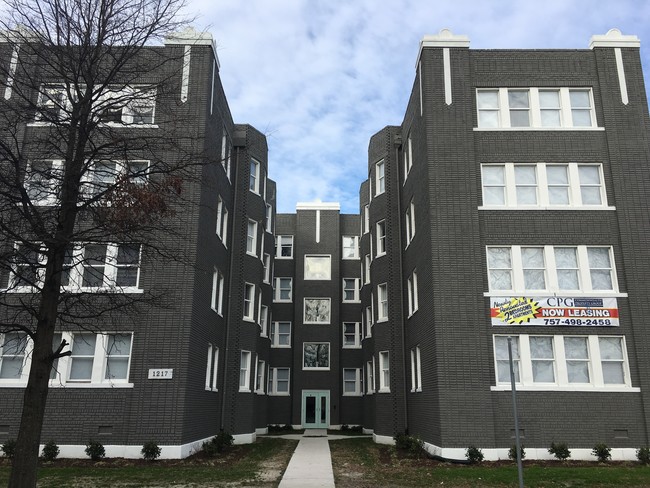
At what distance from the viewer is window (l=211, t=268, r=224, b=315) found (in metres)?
21.2

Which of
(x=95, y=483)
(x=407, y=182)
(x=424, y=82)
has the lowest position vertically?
(x=95, y=483)

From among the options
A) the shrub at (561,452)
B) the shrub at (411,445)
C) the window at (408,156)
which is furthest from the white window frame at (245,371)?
the shrub at (561,452)

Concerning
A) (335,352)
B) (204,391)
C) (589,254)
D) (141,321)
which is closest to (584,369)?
(589,254)

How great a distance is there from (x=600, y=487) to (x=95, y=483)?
36.5ft

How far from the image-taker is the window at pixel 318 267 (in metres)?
36.9

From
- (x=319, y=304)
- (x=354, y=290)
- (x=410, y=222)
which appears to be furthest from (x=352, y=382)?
(x=410, y=222)

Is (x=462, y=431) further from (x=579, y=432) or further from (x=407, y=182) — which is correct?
(x=407, y=182)

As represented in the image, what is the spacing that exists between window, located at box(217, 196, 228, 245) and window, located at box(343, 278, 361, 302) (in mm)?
14906

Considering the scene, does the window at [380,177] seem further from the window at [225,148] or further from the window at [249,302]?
the window at [249,302]

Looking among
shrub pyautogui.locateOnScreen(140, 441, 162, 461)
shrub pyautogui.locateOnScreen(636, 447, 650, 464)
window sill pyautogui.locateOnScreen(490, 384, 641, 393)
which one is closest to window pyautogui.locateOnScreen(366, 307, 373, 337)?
window sill pyautogui.locateOnScreen(490, 384, 641, 393)

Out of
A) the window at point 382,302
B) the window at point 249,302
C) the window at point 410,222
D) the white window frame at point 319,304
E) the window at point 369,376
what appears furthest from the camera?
the white window frame at point 319,304

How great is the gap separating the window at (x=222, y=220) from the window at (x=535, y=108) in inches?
403

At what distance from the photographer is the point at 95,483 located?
12469 mm

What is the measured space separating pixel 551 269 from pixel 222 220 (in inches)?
493
